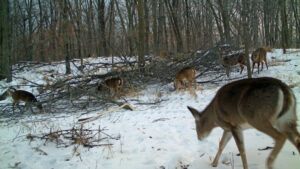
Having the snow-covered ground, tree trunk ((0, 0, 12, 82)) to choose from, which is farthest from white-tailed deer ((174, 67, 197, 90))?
tree trunk ((0, 0, 12, 82))

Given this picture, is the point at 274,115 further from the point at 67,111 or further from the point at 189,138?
the point at 67,111

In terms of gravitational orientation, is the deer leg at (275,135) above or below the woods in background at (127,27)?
below

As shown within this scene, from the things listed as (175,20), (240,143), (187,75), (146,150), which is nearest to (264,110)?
(240,143)

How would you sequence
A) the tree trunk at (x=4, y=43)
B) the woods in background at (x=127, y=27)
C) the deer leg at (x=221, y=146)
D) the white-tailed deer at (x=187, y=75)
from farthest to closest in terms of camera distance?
1. the woods in background at (x=127, y=27)
2. the tree trunk at (x=4, y=43)
3. the white-tailed deer at (x=187, y=75)
4. the deer leg at (x=221, y=146)

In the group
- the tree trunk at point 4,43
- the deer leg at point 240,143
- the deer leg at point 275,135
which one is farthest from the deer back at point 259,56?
the tree trunk at point 4,43

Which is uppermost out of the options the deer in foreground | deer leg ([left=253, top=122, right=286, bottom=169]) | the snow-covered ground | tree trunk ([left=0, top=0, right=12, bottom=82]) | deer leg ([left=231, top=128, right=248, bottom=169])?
tree trunk ([left=0, top=0, right=12, bottom=82])

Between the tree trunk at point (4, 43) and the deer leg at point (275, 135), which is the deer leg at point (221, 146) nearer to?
the deer leg at point (275, 135)

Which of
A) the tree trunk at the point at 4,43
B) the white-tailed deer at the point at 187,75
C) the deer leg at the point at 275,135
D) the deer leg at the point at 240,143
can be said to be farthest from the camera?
the tree trunk at the point at 4,43

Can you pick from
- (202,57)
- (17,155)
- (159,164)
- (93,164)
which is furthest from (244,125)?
(202,57)

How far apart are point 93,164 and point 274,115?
105 inches

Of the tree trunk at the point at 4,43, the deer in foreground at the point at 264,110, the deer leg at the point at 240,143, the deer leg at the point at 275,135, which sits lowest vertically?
the deer leg at the point at 240,143

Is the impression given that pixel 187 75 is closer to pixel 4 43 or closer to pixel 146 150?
pixel 146 150

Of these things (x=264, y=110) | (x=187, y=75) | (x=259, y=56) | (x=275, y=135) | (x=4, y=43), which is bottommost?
(x=275, y=135)

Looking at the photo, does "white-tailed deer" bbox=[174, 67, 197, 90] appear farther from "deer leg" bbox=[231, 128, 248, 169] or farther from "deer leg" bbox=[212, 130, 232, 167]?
"deer leg" bbox=[231, 128, 248, 169]
